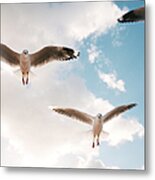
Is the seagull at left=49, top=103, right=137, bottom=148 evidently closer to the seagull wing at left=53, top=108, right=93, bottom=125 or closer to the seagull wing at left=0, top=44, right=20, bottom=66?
the seagull wing at left=53, top=108, right=93, bottom=125

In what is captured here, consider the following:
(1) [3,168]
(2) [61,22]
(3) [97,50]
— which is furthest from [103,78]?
(1) [3,168]

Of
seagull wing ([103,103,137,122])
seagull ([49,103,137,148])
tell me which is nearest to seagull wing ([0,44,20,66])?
seagull ([49,103,137,148])

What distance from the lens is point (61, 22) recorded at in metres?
1.94

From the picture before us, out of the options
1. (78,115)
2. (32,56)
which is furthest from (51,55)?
(78,115)

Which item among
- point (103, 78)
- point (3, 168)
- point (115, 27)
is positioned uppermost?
point (115, 27)

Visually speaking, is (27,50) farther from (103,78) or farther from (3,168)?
(3,168)

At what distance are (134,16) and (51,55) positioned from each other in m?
0.35

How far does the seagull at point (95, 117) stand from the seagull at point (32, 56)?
0.64ft

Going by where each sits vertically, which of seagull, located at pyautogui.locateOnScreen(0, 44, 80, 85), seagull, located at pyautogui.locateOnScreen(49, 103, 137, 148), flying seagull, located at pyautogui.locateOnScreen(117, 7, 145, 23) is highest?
flying seagull, located at pyautogui.locateOnScreen(117, 7, 145, 23)

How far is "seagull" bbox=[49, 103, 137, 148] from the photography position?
1.89m

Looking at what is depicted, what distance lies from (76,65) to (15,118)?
12.2 inches

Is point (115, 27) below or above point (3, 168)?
above

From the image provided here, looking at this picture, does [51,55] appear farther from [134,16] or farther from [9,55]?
[134,16]

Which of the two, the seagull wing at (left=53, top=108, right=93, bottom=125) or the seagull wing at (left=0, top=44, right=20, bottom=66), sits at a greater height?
the seagull wing at (left=0, top=44, right=20, bottom=66)
